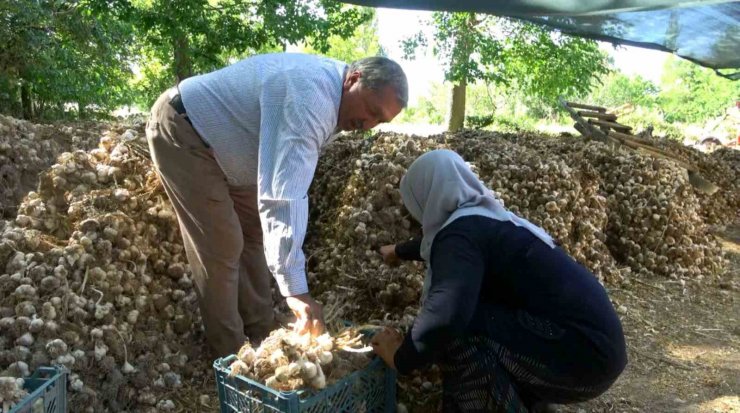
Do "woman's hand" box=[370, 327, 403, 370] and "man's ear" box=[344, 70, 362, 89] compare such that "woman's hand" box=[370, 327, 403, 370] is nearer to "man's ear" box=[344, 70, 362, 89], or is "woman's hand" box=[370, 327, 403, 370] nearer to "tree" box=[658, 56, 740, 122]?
"man's ear" box=[344, 70, 362, 89]

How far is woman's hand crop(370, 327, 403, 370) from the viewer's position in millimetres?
2041

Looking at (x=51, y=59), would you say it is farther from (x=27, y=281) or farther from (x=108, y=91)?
(x=27, y=281)

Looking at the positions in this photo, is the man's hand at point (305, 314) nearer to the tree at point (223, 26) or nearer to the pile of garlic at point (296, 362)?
the pile of garlic at point (296, 362)

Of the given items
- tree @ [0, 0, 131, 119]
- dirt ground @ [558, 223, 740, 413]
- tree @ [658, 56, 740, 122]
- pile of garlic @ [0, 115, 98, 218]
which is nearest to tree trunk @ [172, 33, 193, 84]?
tree @ [0, 0, 131, 119]

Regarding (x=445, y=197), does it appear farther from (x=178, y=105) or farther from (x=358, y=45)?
(x=358, y=45)

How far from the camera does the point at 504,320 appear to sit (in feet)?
6.69

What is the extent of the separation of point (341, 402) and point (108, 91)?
9016 mm

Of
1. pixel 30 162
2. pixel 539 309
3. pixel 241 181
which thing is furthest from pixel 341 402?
pixel 30 162

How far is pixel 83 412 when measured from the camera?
7.27 feet

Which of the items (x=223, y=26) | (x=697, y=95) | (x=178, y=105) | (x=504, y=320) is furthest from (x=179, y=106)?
(x=697, y=95)

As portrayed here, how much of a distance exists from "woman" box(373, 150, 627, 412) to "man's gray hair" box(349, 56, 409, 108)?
39 cm

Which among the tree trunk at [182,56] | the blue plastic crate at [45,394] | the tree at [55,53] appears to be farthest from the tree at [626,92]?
the blue plastic crate at [45,394]

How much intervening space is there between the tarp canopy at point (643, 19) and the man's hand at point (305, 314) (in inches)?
92.3

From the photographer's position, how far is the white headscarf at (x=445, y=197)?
6.87ft
